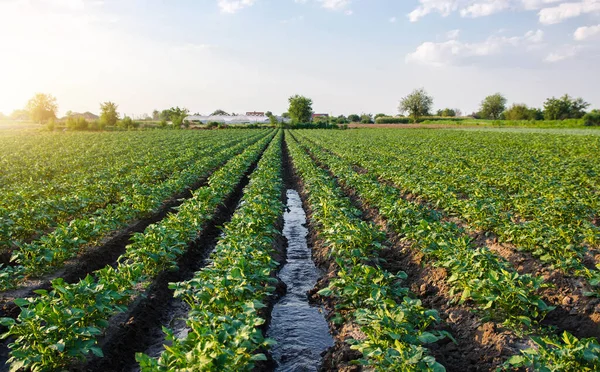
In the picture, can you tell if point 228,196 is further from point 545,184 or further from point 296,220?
point 545,184

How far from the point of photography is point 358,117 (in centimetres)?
14425

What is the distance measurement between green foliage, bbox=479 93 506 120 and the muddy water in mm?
126594

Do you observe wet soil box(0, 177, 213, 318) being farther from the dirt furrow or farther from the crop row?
the dirt furrow

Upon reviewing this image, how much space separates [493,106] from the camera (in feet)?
396

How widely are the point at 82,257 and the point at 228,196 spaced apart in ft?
20.3

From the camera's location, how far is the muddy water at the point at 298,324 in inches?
205

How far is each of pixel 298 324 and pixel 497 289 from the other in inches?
109

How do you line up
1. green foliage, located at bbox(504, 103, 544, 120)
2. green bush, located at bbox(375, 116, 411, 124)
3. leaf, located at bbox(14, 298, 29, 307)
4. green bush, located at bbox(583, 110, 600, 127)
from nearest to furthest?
leaf, located at bbox(14, 298, 29, 307), green bush, located at bbox(583, 110, 600, 127), green foliage, located at bbox(504, 103, 544, 120), green bush, located at bbox(375, 116, 411, 124)

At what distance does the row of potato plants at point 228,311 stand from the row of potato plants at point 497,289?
245 cm

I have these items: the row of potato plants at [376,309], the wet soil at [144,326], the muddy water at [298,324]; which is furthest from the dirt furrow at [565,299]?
the wet soil at [144,326]

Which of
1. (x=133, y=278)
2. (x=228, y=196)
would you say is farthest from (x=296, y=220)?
(x=133, y=278)

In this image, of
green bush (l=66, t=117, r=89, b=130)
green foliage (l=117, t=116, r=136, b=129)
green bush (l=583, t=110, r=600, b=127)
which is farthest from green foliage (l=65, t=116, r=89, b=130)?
green bush (l=583, t=110, r=600, b=127)

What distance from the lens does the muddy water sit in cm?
521

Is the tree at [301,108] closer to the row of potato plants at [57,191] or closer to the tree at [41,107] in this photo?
the tree at [41,107]
